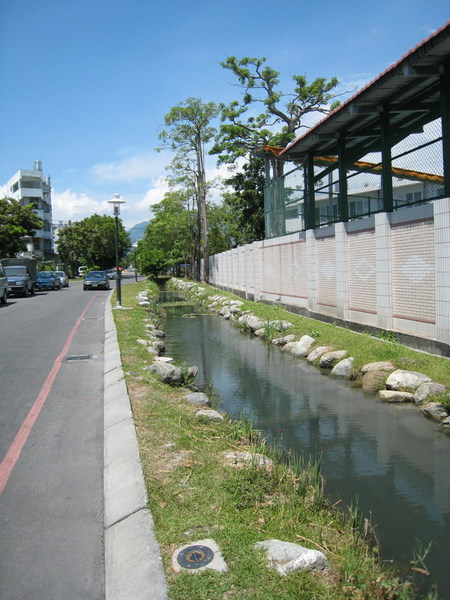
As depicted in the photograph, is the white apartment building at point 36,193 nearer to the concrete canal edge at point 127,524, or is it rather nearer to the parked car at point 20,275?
the parked car at point 20,275

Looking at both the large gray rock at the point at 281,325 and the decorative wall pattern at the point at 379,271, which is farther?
the large gray rock at the point at 281,325

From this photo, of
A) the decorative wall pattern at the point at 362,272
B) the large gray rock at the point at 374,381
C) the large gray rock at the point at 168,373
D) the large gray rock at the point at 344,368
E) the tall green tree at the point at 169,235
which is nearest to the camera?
the large gray rock at the point at 168,373

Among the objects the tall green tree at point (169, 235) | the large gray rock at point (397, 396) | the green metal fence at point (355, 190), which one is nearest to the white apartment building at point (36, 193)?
the tall green tree at point (169, 235)

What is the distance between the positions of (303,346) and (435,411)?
5401 mm

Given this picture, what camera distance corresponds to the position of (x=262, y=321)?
57.2 ft

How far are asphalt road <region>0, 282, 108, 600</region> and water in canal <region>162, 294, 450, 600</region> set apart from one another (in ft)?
7.38

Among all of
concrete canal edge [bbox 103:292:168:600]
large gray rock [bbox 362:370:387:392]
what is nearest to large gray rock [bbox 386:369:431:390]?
large gray rock [bbox 362:370:387:392]

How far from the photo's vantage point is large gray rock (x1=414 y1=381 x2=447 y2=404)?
8.11 metres

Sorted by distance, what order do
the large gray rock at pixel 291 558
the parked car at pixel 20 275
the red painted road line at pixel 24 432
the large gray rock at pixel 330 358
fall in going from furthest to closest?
the parked car at pixel 20 275 < the large gray rock at pixel 330 358 < the red painted road line at pixel 24 432 < the large gray rock at pixel 291 558

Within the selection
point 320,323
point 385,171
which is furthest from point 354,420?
point 320,323

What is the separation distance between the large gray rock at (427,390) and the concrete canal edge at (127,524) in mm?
4418

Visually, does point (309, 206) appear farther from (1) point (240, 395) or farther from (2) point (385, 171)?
(1) point (240, 395)

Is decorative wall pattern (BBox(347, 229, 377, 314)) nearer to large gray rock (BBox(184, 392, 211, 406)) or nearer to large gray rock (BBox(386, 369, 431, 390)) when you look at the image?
large gray rock (BBox(386, 369, 431, 390))

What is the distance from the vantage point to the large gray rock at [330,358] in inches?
437
